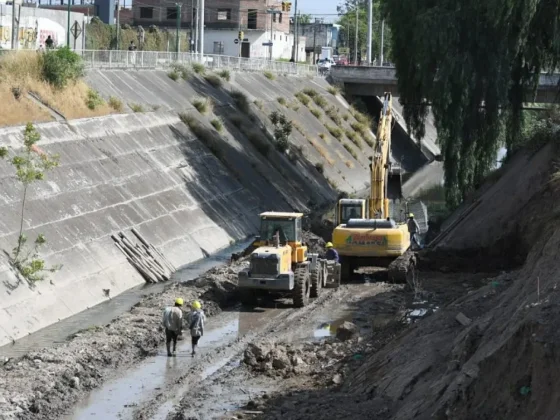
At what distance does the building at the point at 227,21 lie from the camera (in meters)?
117

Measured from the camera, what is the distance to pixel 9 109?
139 ft

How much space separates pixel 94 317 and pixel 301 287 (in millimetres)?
6003

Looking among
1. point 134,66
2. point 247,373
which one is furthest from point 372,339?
point 134,66

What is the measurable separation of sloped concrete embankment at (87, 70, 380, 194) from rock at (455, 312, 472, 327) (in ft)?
99.9

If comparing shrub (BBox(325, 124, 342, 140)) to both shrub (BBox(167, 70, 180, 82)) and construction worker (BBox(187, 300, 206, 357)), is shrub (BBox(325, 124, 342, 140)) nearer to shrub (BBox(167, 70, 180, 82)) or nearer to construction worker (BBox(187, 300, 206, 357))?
shrub (BBox(167, 70, 180, 82))

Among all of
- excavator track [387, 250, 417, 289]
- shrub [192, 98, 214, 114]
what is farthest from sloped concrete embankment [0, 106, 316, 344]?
excavator track [387, 250, 417, 289]

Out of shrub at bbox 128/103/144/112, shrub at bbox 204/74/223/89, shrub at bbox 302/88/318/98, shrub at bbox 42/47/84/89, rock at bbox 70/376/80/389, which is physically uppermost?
shrub at bbox 42/47/84/89

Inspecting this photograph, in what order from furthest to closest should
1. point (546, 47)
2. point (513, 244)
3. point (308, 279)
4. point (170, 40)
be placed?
1. point (170, 40)
2. point (546, 47)
3. point (513, 244)
4. point (308, 279)

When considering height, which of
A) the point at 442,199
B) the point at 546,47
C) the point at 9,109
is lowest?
the point at 442,199

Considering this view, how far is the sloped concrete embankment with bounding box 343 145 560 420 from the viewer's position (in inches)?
627

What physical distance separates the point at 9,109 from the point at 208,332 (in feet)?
51.5

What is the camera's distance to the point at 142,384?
82.0ft

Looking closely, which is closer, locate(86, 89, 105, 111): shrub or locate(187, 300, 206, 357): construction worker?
locate(187, 300, 206, 357): construction worker

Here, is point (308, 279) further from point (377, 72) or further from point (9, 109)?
point (377, 72)
